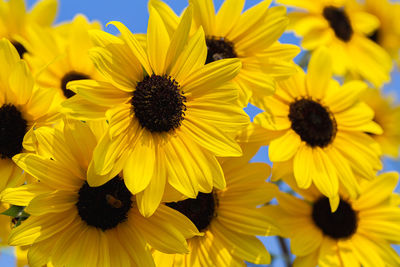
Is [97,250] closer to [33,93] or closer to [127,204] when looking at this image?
[127,204]

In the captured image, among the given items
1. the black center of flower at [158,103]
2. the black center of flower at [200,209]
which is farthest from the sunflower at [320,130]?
the black center of flower at [158,103]

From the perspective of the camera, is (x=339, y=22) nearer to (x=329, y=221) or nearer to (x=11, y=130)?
(x=329, y=221)

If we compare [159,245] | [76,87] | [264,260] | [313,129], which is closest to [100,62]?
[76,87]

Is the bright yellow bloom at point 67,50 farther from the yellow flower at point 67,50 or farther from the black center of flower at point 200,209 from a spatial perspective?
the black center of flower at point 200,209

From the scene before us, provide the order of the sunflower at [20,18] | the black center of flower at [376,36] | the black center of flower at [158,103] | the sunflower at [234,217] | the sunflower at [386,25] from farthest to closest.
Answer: the black center of flower at [376,36]
the sunflower at [386,25]
the sunflower at [20,18]
the sunflower at [234,217]
the black center of flower at [158,103]

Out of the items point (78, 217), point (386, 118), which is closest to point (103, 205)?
point (78, 217)

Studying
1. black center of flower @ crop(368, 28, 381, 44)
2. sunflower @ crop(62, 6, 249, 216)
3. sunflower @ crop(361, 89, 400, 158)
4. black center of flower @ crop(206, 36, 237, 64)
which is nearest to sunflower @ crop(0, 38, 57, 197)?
sunflower @ crop(62, 6, 249, 216)

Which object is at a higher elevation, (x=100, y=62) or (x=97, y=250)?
(x=100, y=62)

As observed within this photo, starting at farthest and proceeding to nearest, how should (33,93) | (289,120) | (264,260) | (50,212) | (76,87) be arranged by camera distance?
(289,120)
(264,260)
(33,93)
(50,212)
(76,87)
